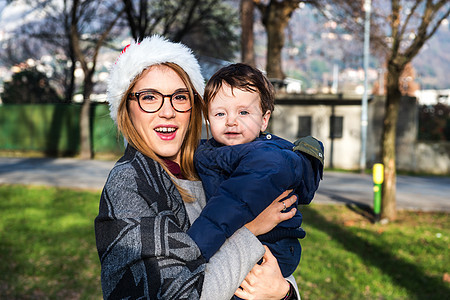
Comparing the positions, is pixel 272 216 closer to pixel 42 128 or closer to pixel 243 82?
pixel 243 82

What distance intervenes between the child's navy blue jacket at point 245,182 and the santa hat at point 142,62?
0.38 metres

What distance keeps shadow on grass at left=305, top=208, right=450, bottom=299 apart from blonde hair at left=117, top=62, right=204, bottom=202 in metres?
4.43

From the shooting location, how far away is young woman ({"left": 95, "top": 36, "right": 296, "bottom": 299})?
163cm

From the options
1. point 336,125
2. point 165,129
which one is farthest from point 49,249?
point 336,125

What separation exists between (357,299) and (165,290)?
439 cm

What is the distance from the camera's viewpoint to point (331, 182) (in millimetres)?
13461

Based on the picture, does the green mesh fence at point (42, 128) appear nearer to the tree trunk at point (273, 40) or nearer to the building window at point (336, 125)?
the building window at point (336, 125)

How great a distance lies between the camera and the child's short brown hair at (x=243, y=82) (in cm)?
228

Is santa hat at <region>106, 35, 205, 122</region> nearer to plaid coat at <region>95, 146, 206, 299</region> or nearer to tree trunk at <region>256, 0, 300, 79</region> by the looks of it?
plaid coat at <region>95, 146, 206, 299</region>

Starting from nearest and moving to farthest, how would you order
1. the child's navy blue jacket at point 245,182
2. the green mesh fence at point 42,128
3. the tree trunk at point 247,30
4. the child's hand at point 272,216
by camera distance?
1. the child's navy blue jacket at point 245,182
2. the child's hand at point 272,216
3. the tree trunk at point 247,30
4. the green mesh fence at point 42,128

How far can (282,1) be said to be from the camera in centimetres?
1164

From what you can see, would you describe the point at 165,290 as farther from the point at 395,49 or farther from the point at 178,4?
the point at 178,4

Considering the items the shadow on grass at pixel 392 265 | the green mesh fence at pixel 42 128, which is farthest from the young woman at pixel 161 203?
the green mesh fence at pixel 42 128

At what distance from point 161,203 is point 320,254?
543 centimetres
